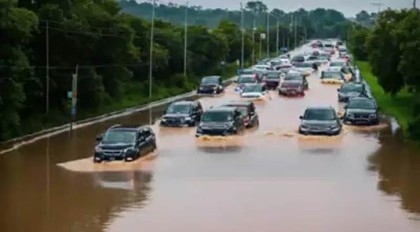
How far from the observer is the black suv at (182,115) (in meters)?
48.6

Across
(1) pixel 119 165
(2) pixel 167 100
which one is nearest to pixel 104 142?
(1) pixel 119 165

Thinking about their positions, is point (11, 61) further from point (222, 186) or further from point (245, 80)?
point (245, 80)

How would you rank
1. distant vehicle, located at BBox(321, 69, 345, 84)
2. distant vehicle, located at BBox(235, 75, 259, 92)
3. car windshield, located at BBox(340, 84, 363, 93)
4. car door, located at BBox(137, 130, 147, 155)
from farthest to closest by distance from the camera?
distant vehicle, located at BBox(321, 69, 345, 84)
distant vehicle, located at BBox(235, 75, 259, 92)
car windshield, located at BBox(340, 84, 363, 93)
car door, located at BBox(137, 130, 147, 155)

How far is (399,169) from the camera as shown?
3419cm

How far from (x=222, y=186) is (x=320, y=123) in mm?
14947

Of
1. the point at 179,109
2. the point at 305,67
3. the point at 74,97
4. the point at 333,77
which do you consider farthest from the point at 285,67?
the point at 74,97

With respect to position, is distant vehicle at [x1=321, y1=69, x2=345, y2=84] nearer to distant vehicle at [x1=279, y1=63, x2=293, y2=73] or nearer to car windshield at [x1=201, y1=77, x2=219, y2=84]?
car windshield at [x1=201, y1=77, x2=219, y2=84]

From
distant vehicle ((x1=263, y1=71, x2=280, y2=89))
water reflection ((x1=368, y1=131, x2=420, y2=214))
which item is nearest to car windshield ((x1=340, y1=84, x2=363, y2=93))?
distant vehicle ((x1=263, y1=71, x2=280, y2=89))

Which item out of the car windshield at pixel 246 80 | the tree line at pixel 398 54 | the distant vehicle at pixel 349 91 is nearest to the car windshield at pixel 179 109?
the tree line at pixel 398 54

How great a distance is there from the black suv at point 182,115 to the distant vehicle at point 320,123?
704 cm

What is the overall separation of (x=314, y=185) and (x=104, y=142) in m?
9.11

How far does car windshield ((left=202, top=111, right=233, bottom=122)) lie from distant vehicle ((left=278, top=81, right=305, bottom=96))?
1120 inches

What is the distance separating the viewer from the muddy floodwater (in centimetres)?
2400

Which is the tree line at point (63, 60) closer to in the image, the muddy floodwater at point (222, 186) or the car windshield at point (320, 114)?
the muddy floodwater at point (222, 186)
